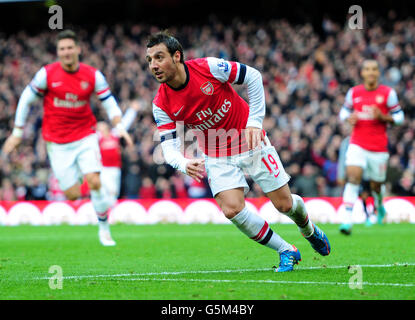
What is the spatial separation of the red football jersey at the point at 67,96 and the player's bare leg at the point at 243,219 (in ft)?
13.8

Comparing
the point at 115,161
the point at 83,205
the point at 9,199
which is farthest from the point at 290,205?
the point at 9,199

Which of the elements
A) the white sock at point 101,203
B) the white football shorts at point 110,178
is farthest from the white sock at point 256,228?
the white football shorts at point 110,178

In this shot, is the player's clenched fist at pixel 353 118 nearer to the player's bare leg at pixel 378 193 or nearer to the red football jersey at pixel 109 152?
the player's bare leg at pixel 378 193

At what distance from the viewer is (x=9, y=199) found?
21625 mm

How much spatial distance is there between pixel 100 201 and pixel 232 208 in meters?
4.39

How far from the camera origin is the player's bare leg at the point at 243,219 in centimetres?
696

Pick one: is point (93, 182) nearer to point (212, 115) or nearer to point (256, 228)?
point (212, 115)

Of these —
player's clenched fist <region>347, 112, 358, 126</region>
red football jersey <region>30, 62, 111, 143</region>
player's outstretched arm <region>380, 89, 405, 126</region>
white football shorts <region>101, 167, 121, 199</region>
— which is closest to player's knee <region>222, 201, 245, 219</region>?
red football jersey <region>30, 62, 111, 143</region>

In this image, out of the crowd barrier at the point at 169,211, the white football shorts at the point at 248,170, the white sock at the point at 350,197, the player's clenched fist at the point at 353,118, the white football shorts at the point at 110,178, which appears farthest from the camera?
the white football shorts at the point at 110,178

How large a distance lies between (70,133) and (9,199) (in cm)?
1167

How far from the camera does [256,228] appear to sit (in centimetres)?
707

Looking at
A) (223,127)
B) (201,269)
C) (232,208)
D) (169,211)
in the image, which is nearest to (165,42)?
(223,127)

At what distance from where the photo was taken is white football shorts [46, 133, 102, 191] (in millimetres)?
10711

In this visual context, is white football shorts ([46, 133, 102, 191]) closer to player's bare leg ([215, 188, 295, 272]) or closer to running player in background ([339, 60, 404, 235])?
player's bare leg ([215, 188, 295, 272])
